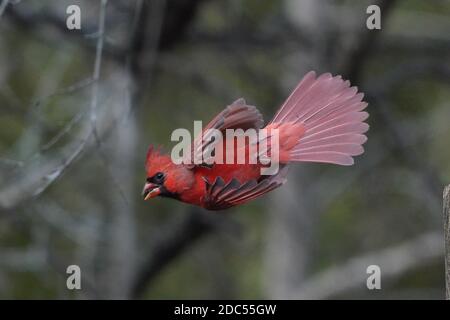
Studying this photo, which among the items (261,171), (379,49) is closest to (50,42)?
(379,49)

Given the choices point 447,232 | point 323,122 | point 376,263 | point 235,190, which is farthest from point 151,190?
point 376,263

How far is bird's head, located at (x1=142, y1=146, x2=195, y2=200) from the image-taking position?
1992mm

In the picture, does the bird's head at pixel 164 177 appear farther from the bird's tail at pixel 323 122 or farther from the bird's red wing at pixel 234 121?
the bird's tail at pixel 323 122

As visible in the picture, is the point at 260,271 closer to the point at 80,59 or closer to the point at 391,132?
the point at 80,59

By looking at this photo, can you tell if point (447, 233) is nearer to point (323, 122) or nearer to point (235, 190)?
point (323, 122)

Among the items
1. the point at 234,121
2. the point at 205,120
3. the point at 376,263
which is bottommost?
the point at 234,121

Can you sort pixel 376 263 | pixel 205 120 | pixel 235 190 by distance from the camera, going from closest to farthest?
pixel 235 190 < pixel 376 263 < pixel 205 120

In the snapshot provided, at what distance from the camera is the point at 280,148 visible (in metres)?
1.98

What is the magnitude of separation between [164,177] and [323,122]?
311mm

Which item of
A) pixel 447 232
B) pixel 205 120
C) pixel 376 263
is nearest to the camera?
pixel 447 232

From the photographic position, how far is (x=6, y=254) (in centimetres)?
833

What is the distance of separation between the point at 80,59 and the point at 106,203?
1.42 m

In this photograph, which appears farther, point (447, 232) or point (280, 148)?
point (447, 232)

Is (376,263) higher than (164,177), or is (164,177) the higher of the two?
(376,263)
